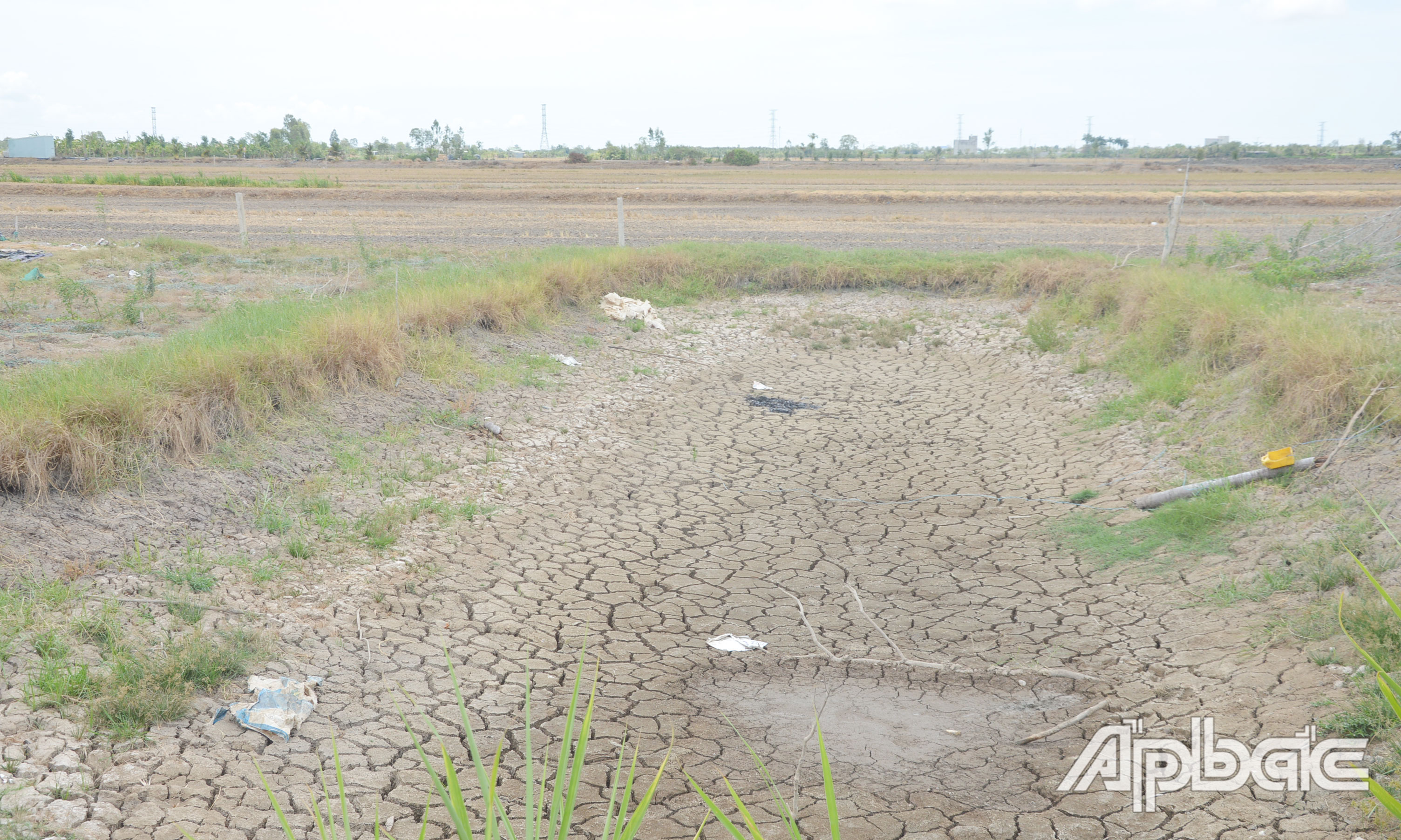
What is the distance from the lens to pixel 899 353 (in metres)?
12.8

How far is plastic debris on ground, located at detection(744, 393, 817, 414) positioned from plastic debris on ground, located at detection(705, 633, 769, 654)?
505 cm

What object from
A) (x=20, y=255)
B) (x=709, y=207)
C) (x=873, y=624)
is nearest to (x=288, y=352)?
(x=873, y=624)

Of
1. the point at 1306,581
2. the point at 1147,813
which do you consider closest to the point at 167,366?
the point at 1147,813

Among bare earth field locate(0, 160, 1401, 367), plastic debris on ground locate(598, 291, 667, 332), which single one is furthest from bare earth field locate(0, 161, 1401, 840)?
bare earth field locate(0, 160, 1401, 367)

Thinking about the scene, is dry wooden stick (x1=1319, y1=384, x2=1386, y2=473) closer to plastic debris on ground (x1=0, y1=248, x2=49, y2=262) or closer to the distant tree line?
plastic debris on ground (x1=0, y1=248, x2=49, y2=262)

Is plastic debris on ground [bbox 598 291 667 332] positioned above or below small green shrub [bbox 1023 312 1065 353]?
above

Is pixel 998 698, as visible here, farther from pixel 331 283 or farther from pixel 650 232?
pixel 650 232

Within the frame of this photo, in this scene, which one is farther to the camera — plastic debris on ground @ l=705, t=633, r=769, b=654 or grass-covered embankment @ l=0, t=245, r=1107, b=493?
grass-covered embankment @ l=0, t=245, r=1107, b=493

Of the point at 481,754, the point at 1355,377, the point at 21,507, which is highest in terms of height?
the point at 1355,377

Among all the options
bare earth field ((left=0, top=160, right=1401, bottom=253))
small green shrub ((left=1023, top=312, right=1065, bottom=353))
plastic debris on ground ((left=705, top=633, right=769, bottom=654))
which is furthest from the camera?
bare earth field ((left=0, top=160, right=1401, bottom=253))

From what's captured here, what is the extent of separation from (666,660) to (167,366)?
4230 millimetres

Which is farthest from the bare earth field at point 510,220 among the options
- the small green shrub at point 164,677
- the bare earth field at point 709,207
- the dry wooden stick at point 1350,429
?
the small green shrub at point 164,677

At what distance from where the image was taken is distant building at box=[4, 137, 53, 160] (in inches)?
2618

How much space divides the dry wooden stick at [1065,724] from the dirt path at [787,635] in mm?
48
